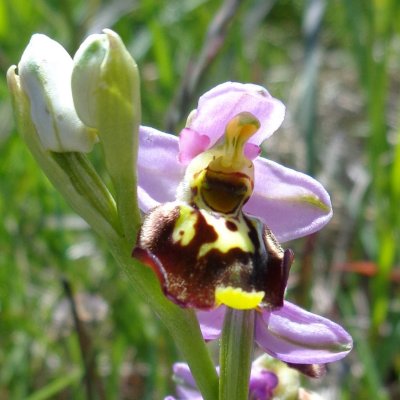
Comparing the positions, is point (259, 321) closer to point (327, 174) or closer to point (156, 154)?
point (156, 154)

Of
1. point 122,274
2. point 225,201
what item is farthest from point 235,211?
point 122,274

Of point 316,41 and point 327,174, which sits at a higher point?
point 316,41

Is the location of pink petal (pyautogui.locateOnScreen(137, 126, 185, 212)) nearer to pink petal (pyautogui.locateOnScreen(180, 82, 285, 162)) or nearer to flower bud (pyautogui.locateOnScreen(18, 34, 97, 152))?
pink petal (pyautogui.locateOnScreen(180, 82, 285, 162))

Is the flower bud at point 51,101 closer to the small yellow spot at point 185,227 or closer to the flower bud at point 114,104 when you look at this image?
the flower bud at point 114,104

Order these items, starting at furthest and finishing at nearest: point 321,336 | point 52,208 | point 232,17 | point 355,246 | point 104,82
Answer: point 355,246 → point 52,208 → point 232,17 → point 321,336 → point 104,82

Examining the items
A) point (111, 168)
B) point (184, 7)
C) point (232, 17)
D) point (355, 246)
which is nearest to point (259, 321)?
point (111, 168)

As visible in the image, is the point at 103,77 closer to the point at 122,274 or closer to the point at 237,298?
the point at 237,298

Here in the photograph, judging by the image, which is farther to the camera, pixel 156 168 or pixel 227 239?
pixel 156 168
